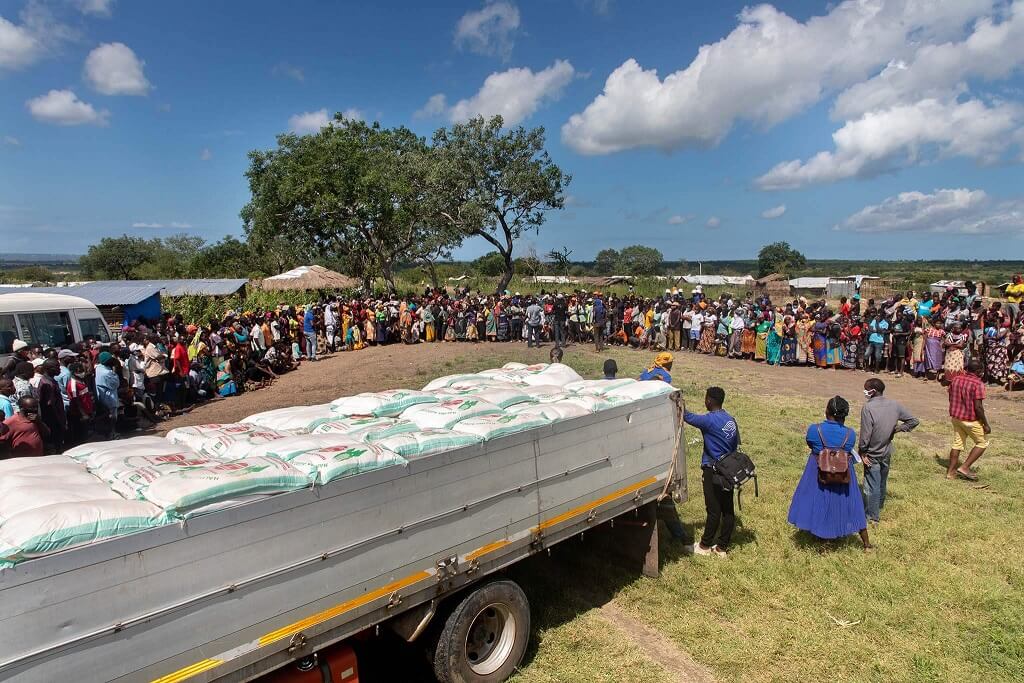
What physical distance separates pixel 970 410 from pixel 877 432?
2.13m

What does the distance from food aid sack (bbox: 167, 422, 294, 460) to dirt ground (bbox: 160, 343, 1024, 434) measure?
8.25m

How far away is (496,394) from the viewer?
5.45 metres

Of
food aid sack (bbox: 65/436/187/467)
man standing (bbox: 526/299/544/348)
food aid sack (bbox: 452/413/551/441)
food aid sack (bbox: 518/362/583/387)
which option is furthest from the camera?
man standing (bbox: 526/299/544/348)

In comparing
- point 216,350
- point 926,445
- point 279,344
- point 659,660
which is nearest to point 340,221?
point 279,344

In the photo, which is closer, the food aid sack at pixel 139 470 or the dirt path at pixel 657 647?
the food aid sack at pixel 139 470

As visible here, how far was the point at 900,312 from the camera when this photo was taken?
15977mm

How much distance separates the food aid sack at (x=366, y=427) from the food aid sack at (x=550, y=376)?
79.9 inches

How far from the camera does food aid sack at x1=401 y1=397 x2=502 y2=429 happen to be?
468cm

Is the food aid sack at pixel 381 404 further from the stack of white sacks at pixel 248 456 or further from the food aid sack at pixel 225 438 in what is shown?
the food aid sack at pixel 225 438

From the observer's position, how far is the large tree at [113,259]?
57.7m

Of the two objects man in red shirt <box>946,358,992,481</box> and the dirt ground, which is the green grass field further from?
the dirt ground

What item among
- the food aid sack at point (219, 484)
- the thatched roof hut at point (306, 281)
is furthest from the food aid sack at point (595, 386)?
the thatched roof hut at point (306, 281)

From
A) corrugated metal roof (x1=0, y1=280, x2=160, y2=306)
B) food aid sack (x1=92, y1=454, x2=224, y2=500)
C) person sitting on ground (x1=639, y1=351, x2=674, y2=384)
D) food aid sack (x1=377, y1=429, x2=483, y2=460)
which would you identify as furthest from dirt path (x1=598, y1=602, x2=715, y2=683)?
corrugated metal roof (x1=0, y1=280, x2=160, y2=306)

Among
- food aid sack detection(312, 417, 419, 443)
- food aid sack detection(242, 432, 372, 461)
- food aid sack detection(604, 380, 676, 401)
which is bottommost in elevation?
food aid sack detection(604, 380, 676, 401)
